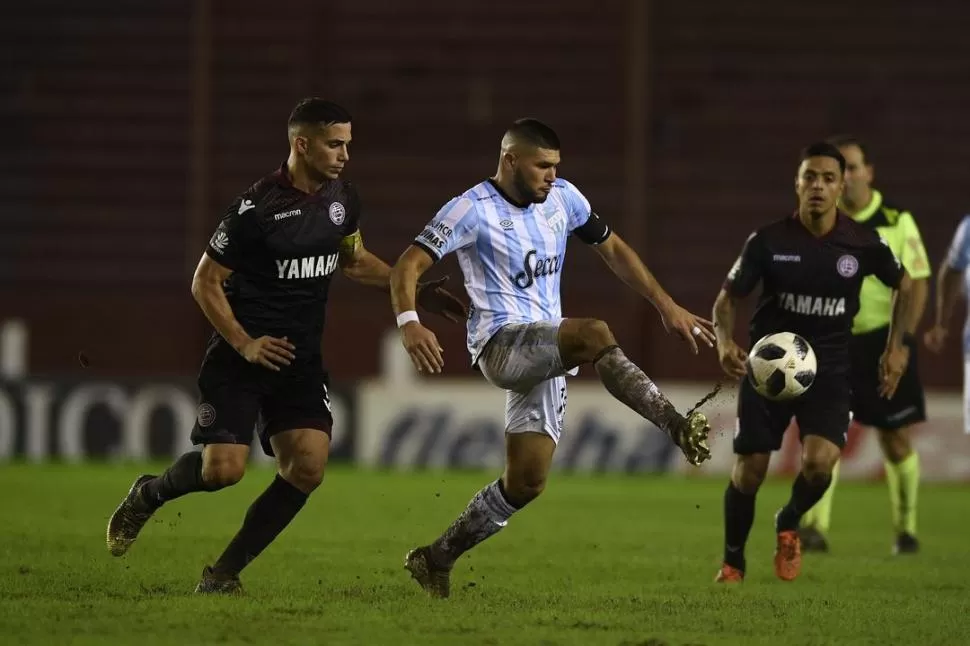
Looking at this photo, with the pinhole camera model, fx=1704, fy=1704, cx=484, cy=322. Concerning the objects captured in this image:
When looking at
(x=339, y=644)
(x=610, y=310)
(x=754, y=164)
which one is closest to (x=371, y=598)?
(x=339, y=644)

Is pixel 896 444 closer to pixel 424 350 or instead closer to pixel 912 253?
pixel 912 253

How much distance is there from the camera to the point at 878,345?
10.0 meters

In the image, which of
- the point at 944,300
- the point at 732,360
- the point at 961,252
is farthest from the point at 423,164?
the point at 732,360

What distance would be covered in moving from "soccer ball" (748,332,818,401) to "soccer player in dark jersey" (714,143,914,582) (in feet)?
1.10

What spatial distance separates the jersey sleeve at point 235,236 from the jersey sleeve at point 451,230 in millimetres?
669

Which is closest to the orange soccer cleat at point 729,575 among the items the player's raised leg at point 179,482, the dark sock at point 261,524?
the dark sock at point 261,524

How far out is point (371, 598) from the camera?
23.4ft

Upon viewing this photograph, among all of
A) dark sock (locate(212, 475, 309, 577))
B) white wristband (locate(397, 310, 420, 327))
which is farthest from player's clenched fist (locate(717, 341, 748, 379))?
dark sock (locate(212, 475, 309, 577))

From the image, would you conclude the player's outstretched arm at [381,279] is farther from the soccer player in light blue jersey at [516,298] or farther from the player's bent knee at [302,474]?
the player's bent knee at [302,474]

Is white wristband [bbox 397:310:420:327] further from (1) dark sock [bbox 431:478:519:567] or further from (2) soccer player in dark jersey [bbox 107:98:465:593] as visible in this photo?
(1) dark sock [bbox 431:478:519:567]

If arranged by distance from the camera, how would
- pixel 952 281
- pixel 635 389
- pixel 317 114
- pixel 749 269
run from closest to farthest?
pixel 635 389
pixel 317 114
pixel 749 269
pixel 952 281

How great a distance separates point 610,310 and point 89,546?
10.1m

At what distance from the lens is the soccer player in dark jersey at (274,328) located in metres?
6.94

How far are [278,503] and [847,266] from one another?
10.2ft
